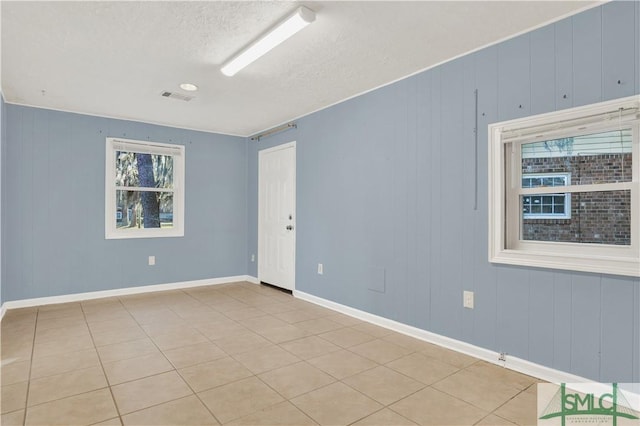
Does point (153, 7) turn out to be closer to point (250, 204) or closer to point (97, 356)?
point (97, 356)

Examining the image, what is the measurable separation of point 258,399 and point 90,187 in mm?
3835

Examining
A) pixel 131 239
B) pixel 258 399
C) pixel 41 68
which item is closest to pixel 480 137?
pixel 258 399

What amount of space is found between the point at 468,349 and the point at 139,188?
4.50 meters

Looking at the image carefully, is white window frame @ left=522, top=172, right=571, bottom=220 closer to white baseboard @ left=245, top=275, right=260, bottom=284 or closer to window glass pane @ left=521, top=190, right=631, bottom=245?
window glass pane @ left=521, top=190, right=631, bottom=245

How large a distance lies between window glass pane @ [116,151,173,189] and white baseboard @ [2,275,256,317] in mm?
1419

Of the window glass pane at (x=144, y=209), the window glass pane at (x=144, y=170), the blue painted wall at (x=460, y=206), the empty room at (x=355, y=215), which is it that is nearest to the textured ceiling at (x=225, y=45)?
the empty room at (x=355, y=215)

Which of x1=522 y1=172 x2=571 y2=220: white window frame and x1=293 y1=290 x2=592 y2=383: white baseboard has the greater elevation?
x1=522 y1=172 x2=571 y2=220: white window frame

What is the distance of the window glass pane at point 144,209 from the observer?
16.2 feet

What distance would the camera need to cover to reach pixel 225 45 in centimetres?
273

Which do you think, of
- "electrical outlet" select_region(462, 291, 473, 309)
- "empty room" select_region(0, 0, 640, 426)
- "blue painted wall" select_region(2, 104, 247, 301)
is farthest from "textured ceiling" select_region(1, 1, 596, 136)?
"electrical outlet" select_region(462, 291, 473, 309)

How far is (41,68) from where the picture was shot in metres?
3.17

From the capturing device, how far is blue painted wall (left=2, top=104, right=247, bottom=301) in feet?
13.9

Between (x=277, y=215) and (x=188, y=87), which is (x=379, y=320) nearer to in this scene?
(x=277, y=215)

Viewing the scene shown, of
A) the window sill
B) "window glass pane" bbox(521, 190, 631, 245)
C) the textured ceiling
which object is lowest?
the window sill
